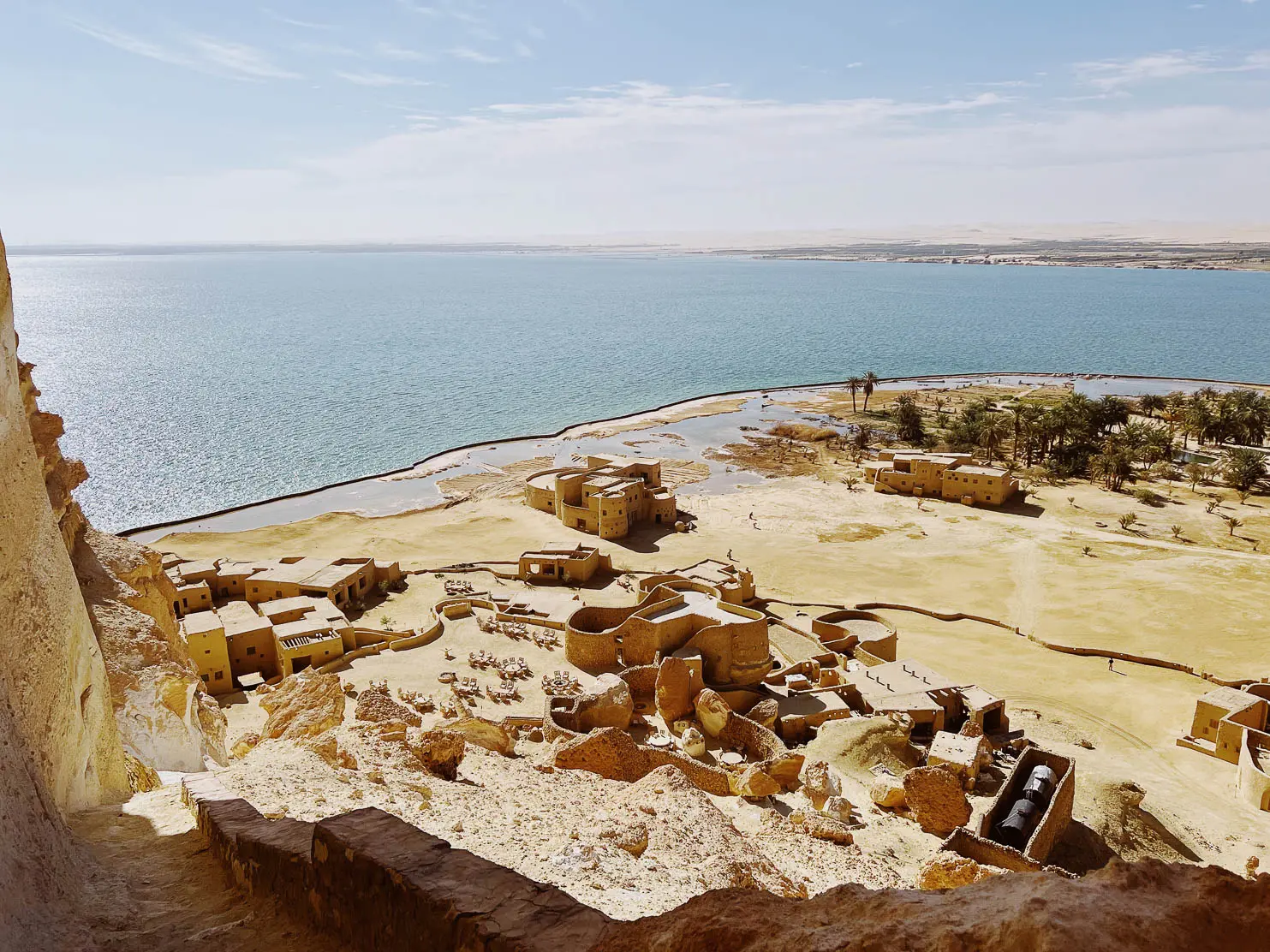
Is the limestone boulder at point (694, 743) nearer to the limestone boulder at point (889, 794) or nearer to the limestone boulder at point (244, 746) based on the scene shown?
the limestone boulder at point (889, 794)

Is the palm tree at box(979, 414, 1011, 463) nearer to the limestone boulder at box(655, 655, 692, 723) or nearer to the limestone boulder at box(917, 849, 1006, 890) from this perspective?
the limestone boulder at box(655, 655, 692, 723)

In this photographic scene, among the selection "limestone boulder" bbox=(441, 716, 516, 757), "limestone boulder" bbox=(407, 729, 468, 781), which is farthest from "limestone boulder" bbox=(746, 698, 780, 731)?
"limestone boulder" bbox=(407, 729, 468, 781)

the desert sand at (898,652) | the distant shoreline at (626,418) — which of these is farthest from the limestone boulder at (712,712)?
the distant shoreline at (626,418)

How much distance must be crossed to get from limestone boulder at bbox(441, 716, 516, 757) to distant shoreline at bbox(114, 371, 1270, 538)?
39.9 meters

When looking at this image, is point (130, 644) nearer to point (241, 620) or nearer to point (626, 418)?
point (241, 620)

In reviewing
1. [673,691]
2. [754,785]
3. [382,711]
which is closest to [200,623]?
[382,711]

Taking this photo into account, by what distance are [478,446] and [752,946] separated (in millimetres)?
69538

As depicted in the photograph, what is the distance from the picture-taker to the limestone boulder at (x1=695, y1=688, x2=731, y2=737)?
79.1 feet

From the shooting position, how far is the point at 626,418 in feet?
279

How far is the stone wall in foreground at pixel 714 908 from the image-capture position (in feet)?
16.9

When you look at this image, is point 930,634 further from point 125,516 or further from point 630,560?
point 125,516

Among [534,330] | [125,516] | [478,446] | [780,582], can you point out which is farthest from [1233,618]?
[534,330]

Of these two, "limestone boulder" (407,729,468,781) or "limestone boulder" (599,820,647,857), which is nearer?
"limestone boulder" (599,820,647,857)

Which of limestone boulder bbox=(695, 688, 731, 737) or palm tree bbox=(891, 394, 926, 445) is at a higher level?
palm tree bbox=(891, 394, 926, 445)
